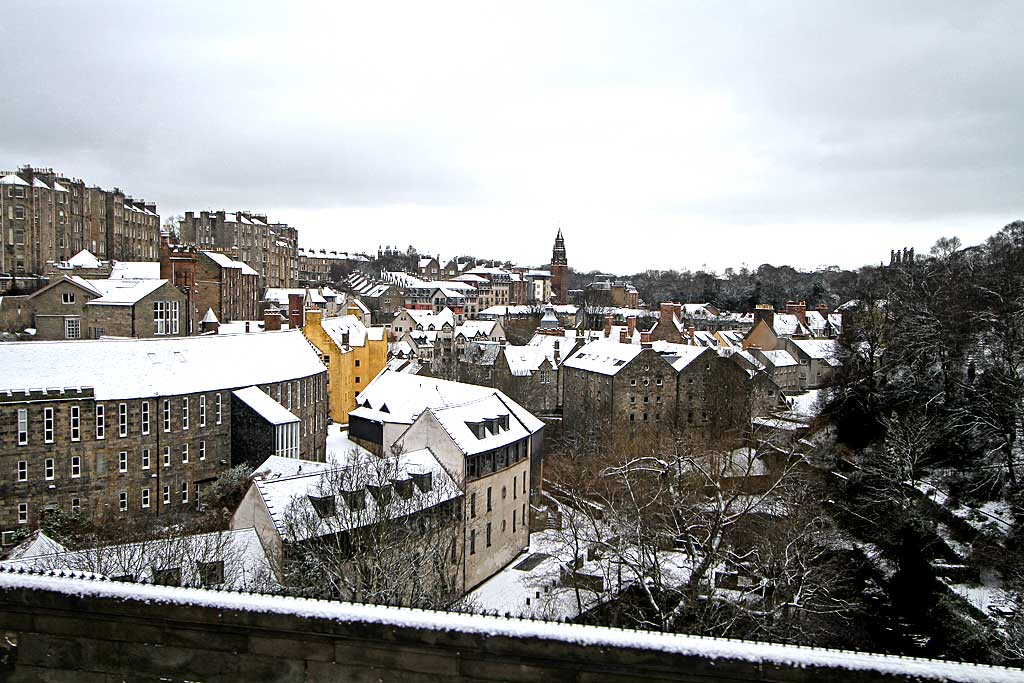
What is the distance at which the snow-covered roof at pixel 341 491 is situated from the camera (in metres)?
19.5

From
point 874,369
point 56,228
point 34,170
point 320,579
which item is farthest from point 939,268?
point 34,170

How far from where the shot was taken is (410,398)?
125 ft


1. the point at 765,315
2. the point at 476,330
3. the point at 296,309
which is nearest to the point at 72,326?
the point at 296,309

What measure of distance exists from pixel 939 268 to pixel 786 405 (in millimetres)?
12680

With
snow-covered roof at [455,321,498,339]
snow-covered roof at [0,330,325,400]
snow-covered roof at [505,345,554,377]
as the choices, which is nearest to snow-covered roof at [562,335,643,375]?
snow-covered roof at [505,345,554,377]

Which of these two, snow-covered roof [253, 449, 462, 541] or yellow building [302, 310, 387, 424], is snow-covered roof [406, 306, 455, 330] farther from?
snow-covered roof [253, 449, 462, 541]

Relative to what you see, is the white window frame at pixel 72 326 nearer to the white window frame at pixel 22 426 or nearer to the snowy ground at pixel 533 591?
the white window frame at pixel 22 426

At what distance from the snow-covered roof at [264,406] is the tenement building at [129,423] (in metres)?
0.06

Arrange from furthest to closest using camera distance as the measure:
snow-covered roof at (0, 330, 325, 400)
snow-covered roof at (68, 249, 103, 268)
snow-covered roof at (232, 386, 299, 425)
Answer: snow-covered roof at (68, 249, 103, 268) < snow-covered roof at (232, 386, 299, 425) < snow-covered roof at (0, 330, 325, 400)

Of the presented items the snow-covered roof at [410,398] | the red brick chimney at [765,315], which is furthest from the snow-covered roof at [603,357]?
the red brick chimney at [765,315]

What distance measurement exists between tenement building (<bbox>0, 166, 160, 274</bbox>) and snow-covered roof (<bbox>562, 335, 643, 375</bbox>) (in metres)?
48.4

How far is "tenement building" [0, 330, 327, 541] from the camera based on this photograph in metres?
24.9

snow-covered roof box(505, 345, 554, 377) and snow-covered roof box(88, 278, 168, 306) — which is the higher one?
snow-covered roof box(88, 278, 168, 306)

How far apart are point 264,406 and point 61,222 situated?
54.9 m
